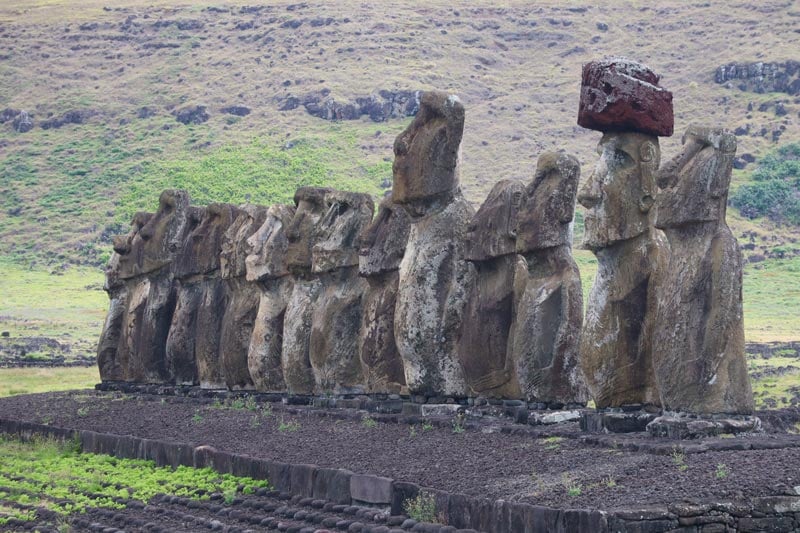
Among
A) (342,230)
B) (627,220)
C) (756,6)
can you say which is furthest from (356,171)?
(627,220)

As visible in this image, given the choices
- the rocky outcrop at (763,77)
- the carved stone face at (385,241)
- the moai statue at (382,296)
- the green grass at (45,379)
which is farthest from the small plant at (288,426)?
the rocky outcrop at (763,77)

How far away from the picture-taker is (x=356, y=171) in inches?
3071

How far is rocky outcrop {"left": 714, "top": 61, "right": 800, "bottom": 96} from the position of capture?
261 feet

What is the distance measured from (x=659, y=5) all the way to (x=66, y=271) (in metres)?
52.9

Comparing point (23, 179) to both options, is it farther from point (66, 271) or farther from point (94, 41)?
point (94, 41)

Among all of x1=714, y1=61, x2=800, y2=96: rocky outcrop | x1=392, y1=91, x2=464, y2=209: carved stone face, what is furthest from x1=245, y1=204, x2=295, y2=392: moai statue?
x1=714, y1=61, x2=800, y2=96: rocky outcrop

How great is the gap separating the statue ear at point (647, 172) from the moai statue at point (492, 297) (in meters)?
2.21

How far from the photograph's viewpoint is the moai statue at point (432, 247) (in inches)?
689

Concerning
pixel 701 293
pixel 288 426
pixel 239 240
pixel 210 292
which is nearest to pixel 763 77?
pixel 210 292

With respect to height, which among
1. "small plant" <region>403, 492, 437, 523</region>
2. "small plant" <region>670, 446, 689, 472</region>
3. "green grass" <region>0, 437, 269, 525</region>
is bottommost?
"green grass" <region>0, 437, 269, 525</region>

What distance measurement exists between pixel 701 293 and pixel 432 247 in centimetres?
504

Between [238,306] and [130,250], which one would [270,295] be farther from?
[130,250]

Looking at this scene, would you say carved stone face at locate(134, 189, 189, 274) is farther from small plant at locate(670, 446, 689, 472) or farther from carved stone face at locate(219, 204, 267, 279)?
small plant at locate(670, 446, 689, 472)

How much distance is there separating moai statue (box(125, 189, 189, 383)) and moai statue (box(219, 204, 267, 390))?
224 centimetres
